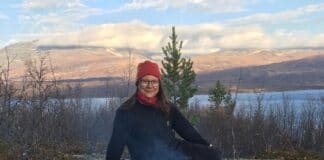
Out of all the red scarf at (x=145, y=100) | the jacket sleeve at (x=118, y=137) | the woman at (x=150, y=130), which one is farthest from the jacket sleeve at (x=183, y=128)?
the jacket sleeve at (x=118, y=137)

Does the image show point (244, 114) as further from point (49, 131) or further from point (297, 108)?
point (49, 131)

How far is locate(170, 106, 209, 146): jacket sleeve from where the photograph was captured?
345 centimetres

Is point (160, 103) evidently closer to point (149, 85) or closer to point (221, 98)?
point (149, 85)

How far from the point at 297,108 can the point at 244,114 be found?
4379 mm

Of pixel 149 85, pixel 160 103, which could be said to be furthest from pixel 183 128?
pixel 149 85

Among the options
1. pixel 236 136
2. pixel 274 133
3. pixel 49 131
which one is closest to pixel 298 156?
pixel 274 133

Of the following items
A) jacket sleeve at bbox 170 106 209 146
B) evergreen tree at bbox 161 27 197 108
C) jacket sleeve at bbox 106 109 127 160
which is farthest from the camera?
evergreen tree at bbox 161 27 197 108

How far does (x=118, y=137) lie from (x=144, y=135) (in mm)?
162

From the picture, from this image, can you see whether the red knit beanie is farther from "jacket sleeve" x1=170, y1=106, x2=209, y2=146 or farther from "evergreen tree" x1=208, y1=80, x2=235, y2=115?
"evergreen tree" x1=208, y1=80, x2=235, y2=115

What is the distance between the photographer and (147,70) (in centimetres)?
346

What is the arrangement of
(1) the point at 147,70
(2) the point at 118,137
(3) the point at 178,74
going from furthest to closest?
(3) the point at 178,74
(1) the point at 147,70
(2) the point at 118,137

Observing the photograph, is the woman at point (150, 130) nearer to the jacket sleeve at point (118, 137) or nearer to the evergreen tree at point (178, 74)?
the jacket sleeve at point (118, 137)

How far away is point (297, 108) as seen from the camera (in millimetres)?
35281

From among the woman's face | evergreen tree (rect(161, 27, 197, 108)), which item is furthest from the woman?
evergreen tree (rect(161, 27, 197, 108))
